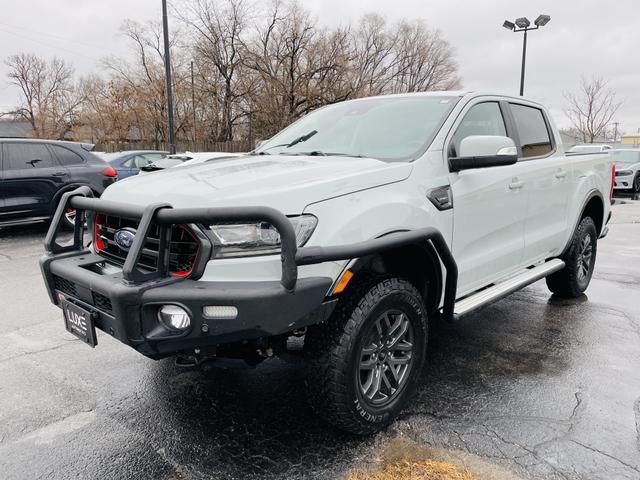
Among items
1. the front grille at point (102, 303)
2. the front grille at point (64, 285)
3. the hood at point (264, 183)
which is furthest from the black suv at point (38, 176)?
the front grille at point (102, 303)

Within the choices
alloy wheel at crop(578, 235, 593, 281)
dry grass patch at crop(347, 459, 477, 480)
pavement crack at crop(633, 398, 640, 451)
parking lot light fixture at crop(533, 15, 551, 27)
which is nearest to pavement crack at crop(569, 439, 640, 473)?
pavement crack at crop(633, 398, 640, 451)

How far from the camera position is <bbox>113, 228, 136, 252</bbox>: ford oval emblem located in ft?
8.48

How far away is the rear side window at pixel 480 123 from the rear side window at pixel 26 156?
25.3ft

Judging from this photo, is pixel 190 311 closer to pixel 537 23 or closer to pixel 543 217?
pixel 543 217

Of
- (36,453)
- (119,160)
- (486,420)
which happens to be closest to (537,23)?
(119,160)

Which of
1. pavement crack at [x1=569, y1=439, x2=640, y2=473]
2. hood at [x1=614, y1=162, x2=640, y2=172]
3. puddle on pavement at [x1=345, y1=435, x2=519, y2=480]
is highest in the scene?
hood at [x1=614, y1=162, x2=640, y2=172]

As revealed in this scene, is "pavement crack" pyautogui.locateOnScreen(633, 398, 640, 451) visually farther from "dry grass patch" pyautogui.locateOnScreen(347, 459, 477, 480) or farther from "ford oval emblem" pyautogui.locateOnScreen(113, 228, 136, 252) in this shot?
"ford oval emblem" pyautogui.locateOnScreen(113, 228, 136, 252)

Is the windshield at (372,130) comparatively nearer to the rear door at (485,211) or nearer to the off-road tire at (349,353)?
the rear door at (485,211)

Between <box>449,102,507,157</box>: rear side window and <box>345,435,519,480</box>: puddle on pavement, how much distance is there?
176 cm

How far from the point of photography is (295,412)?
3.02 meters

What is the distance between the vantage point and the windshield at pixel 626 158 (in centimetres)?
1898

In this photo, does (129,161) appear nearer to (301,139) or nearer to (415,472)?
(301,139)

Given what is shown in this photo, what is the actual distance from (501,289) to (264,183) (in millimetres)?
2070

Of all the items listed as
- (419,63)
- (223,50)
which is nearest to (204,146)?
(223,50)
